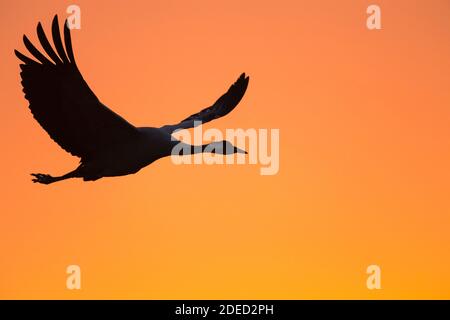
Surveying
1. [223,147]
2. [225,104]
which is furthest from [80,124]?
[225,104]

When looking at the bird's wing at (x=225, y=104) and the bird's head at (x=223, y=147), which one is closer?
the bird's head at (x=223, y=147)

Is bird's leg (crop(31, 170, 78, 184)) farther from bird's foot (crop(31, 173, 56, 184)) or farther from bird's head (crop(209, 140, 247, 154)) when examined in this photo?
bird's head (crop(209, 140, 247, 154))

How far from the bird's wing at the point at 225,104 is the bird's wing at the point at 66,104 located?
2105mm

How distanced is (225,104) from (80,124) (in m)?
3.18

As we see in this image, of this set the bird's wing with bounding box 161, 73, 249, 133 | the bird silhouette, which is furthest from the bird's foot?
the bird's wing with bounding box 161, 73, 249, 133

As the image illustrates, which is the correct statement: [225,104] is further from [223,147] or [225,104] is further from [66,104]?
[66,104]

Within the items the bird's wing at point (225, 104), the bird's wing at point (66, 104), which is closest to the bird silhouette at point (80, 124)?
the bird's wing at point (66, 104)

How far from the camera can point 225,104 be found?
73.4ft

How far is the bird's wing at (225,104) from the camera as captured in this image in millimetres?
22172

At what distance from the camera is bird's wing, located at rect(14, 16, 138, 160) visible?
19234mm

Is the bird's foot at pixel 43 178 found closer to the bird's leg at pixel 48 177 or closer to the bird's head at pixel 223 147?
the bird's leg at pixel 48 177

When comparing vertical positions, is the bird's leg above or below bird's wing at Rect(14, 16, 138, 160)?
below

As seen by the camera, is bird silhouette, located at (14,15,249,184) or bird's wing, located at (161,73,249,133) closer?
bird silhouette, located at (14,15,249,184)
